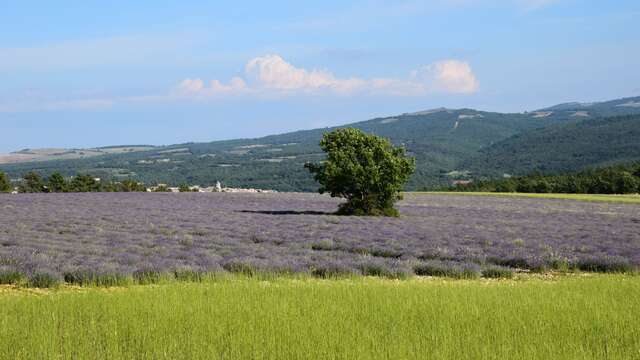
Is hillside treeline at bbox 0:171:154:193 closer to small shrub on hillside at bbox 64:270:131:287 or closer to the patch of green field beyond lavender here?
small shrub on hillside at bbox 64:270:131:287

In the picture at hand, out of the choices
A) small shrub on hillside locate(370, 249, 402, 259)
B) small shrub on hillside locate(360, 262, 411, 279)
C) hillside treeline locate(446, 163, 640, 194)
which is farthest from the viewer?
hillside treeline locate(446, 163, 640, 194)

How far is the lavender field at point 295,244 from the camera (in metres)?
15.7

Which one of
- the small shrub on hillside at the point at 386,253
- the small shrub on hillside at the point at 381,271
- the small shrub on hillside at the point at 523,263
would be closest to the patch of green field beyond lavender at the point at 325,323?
the small shrub on hillside at the point at 381,271

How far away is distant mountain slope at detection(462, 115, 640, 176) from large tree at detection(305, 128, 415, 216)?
114m

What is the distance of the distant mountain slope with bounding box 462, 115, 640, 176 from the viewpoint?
15175 cm

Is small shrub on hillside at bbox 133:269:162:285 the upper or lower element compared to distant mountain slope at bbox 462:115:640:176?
upper

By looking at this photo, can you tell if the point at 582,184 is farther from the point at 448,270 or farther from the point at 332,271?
the point at 332,271

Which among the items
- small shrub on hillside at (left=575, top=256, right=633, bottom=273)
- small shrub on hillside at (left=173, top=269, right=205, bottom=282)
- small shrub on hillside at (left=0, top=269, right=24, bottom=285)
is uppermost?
small shrub on hillside at (left=0, top=269, right=24, bottom=285)

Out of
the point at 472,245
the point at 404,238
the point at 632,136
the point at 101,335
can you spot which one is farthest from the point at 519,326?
the point at 632,136

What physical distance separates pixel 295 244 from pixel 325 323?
12.0 m

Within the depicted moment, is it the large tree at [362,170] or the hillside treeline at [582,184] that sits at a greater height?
the large tree at [362,170]

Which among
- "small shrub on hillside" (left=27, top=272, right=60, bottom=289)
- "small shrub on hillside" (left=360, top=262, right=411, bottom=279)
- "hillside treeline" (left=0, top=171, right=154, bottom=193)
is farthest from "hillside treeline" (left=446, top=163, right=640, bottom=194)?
"small shrub on hillside" (left=27, top=272, right=60, bottom=289)

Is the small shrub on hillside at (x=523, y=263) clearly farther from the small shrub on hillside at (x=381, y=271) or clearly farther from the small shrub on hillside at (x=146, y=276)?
the small shrub on hillside at (x=146, y=276)

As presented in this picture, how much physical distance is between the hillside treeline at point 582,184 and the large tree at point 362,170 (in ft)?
139
